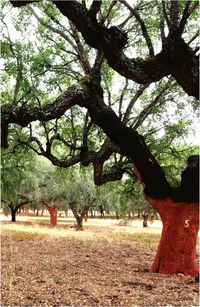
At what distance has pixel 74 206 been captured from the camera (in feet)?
139

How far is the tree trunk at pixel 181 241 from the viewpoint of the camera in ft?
36.5

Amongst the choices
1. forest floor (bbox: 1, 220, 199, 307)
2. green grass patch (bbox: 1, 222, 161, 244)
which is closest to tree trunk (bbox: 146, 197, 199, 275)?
forest floor (bbox: 1, 220, 199, 307)

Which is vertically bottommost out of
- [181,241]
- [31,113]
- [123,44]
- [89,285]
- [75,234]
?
[75,234]

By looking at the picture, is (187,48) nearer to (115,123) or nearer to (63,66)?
(115,123)

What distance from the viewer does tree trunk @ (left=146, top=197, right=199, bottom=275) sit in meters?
11.1

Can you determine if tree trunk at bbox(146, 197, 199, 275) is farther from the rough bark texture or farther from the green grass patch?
the green grass patch

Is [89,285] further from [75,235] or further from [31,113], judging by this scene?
[75,235]

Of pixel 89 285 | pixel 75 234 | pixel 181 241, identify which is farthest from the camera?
pixel 75 234

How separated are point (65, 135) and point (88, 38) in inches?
448

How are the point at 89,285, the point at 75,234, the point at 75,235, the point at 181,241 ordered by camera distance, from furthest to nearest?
1. the point at 75,234
2. the point at 75,235
3. the point at 181,241
4. the point at 89,285

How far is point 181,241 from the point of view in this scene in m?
11.1

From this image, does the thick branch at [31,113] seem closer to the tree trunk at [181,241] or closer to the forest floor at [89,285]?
the forest floor at [89,285]

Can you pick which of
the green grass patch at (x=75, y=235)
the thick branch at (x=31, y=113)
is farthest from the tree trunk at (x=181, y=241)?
the green grass patch at (x=75, y=235)

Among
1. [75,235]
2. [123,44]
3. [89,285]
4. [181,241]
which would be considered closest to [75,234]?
[75,235]
